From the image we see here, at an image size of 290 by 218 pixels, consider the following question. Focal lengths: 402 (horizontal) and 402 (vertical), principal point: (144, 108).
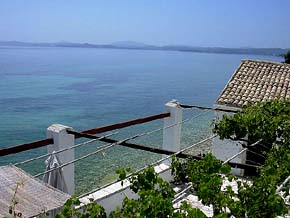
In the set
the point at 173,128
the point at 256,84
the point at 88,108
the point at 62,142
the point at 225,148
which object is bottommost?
the point at 88,108

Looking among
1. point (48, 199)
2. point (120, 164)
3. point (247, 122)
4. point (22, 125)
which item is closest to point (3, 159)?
point (120, 164)

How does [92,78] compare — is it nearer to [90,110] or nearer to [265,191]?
[90,110]

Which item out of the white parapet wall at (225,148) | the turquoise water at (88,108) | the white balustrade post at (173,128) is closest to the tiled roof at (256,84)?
the white parapet wall at (225,148)

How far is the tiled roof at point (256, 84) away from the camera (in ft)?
44.2

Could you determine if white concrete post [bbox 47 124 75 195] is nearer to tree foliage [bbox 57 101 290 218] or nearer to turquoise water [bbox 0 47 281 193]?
tree foliage [bbox 57 101 290 218]

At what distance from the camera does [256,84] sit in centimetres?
1445

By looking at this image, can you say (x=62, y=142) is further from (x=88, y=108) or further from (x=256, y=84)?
(x=88, y=108)

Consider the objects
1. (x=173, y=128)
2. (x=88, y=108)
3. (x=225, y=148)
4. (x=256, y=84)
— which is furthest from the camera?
(x=88, y=108)

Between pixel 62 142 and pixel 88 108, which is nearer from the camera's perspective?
pixel 62 142

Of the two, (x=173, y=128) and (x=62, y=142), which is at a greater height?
(x=62, y=142)

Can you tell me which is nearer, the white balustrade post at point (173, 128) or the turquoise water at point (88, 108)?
the white balustrade post at point (173, 128)

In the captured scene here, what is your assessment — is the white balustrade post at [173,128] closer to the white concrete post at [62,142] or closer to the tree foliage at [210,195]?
the white concrete post at [62,142]

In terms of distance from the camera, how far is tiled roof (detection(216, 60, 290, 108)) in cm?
1347

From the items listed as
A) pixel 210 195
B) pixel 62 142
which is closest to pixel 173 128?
pixel 62 142
